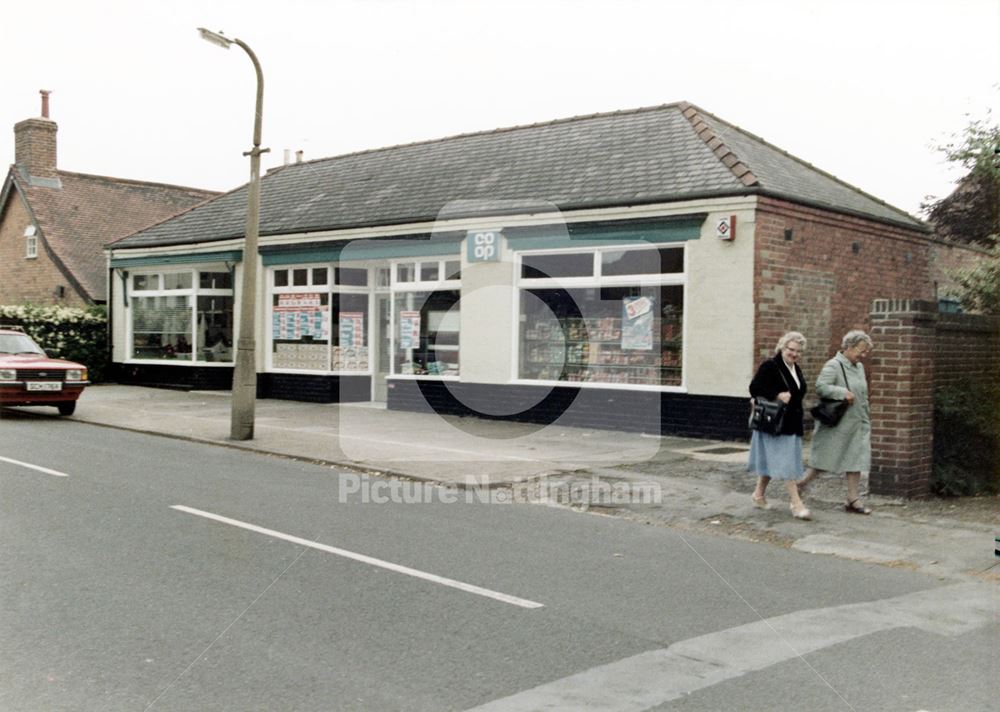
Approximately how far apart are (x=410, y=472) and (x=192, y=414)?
804 centimetres

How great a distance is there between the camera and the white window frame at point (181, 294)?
76.4 ft


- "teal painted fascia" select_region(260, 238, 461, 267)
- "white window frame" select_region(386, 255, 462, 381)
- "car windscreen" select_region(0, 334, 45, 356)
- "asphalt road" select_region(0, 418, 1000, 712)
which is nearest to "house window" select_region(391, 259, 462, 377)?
"white window frame" select_region(386, 255, 462, 381)

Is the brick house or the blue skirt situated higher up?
the brick house

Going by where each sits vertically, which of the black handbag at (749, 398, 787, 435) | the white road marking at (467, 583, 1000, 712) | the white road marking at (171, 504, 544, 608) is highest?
the black handbag at (749, 398, 787, 435)

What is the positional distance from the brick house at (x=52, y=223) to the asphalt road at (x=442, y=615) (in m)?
23.3

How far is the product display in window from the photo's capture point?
15500 millimetres

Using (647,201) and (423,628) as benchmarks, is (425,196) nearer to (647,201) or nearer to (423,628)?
(647,201)

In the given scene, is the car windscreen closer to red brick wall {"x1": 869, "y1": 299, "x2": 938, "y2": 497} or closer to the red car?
the red car

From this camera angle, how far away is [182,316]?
78.9ft

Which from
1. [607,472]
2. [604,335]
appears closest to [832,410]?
[607,472]

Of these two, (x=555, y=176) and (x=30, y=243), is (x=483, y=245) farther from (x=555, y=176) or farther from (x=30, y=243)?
(x=30, y=243)

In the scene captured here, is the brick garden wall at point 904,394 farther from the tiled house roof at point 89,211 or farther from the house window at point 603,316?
the tiled house roof at point 89,211

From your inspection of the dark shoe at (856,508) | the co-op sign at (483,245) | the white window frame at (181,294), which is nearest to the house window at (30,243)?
the white window frame at (181,294)

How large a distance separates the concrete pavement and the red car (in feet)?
1.87
